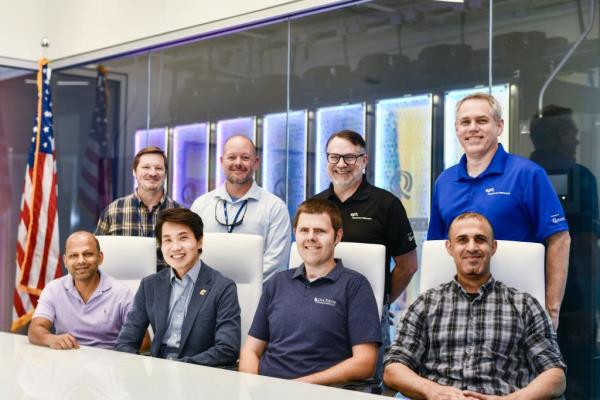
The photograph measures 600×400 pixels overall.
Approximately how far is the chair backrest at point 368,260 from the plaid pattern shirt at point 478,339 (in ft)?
0.86

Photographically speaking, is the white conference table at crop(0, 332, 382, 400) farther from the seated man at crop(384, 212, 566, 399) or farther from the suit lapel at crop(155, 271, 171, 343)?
the seated man at crop(384, 212, 566, 399)

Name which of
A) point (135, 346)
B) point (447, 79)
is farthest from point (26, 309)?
point (447, 79)

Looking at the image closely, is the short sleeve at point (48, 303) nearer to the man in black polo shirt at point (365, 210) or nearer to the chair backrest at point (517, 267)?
the man in black polo shirt at point (365, 210)

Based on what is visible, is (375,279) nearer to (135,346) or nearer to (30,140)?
(135,346)

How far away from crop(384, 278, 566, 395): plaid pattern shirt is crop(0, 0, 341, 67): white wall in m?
2.59

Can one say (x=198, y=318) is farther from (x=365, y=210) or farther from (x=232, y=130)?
(x=232, y=130)

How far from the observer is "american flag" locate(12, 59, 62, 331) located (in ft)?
18.8

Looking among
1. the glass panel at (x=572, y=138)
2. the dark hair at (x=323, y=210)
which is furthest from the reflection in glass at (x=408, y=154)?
the dark hair at (x=323, y=210)

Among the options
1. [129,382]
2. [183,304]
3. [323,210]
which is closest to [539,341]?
[323,210]

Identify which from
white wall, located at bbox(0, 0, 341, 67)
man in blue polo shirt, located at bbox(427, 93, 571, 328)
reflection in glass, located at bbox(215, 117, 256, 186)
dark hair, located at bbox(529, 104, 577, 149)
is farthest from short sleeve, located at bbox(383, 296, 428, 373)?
reflection in glass, located at bbox(215, 117, 256, 186)

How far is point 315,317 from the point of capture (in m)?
2.77

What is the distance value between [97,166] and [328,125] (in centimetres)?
225

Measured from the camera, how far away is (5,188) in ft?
20.7

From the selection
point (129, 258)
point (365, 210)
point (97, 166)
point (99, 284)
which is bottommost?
point (99, 284)
